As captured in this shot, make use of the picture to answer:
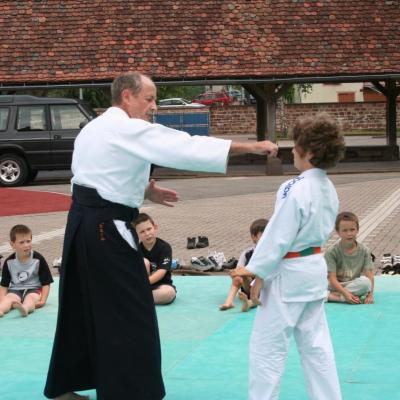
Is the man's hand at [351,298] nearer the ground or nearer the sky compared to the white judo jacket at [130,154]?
nearer the ground

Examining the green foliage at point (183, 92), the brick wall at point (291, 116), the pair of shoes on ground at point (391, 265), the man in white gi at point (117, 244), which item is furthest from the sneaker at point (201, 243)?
the green foliage at point (183, 92)

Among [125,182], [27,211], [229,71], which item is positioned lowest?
[27,211]

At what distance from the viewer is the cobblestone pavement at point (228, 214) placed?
13.0 m

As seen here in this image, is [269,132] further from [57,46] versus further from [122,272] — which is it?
[122,272]

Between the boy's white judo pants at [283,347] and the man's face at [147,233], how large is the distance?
3.38 meters

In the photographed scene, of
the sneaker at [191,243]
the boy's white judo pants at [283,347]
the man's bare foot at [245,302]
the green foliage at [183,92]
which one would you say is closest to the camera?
the boy's white judo pants at [283,347]

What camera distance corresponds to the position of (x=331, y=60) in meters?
27.2

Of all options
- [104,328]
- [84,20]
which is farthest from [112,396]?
[84,20]

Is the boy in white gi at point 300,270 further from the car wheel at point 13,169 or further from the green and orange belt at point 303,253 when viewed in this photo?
the car wheel at point 13,169

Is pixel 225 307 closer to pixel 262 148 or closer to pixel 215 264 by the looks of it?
pixel 215 264

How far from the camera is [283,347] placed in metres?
4.98

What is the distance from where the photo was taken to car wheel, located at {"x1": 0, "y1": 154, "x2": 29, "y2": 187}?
24.0m

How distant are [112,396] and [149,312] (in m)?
0.47

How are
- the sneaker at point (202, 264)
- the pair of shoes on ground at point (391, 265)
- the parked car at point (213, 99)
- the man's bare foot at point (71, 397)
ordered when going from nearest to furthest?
1. the man's bare foot at point (71, 397)
2. the pair of shoes on ground at point (391, 265)
3. the sneaker at point (202, 264)
4. the parked car at point (213, 99)
